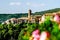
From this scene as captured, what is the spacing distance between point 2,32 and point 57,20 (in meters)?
14.3

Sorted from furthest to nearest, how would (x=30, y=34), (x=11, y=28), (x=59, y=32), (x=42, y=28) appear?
(x=11, y=28) < (x=30, y=34) < (x=42, y=28) < (x=59, y=32)

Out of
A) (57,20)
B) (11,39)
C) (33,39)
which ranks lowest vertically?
(11,39)

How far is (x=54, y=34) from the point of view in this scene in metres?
1.79

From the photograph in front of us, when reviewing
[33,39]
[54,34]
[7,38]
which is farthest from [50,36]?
[7,38]

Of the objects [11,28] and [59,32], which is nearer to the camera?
[59,32]

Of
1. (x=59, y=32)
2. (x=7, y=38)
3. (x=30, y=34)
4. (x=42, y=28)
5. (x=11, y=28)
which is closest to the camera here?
(x=59, y=32)

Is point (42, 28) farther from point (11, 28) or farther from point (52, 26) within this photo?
point (11, 28)

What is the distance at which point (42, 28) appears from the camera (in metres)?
1.90

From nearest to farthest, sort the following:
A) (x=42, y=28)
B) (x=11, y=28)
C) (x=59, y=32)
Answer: (x=59, y=32) → (x=42, y=28) → (x=11, y=28)

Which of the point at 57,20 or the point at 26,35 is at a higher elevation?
the point at 57,20

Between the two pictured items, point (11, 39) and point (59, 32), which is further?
point (11, 39)

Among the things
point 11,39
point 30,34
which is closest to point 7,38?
point 11,39

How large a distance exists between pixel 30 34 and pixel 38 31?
16 centimetres

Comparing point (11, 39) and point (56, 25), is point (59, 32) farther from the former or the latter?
point (11, 39)
